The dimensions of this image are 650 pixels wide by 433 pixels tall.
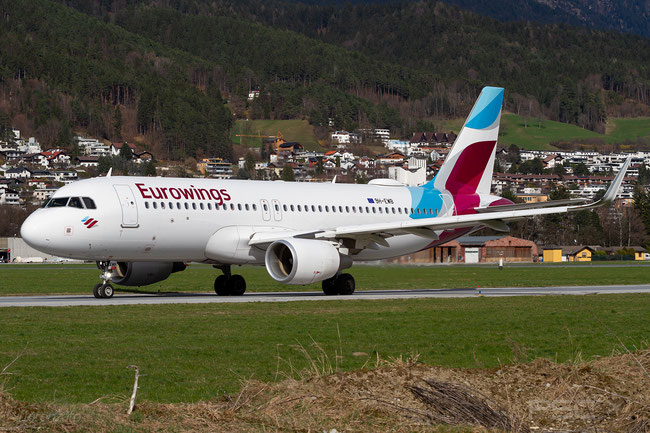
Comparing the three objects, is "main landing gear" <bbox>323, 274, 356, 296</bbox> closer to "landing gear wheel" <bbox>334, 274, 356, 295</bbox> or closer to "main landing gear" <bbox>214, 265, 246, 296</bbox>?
"landing gear wheel" <bbox>334, 274, 356, 295</bbox>

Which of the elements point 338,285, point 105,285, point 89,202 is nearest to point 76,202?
point 89,202

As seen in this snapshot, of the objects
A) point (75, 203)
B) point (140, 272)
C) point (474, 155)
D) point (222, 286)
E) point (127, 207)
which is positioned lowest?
point (222, 286)

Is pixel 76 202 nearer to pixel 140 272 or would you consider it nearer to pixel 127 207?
pixel 127 207

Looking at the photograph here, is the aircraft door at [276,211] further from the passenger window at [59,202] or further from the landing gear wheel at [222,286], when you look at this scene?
the passenger window at [59,202]

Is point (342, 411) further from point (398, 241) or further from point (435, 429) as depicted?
point (398, 241)

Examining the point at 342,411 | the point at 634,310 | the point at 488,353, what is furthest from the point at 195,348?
the point at 634,310

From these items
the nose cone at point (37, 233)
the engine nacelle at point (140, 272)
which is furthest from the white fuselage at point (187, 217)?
the engine nacelle at point (140, 272)

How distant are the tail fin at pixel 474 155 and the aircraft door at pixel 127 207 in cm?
1395

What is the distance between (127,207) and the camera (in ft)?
103

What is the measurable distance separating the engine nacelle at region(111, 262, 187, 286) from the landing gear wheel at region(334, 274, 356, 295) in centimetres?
558

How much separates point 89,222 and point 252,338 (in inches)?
498

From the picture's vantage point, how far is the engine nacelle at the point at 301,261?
31.9m

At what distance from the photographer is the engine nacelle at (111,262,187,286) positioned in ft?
111

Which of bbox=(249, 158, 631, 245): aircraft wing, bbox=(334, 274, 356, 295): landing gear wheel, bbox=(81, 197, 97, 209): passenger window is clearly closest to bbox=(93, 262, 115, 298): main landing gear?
bbox=(81, 197, 97, 209): passenger window
